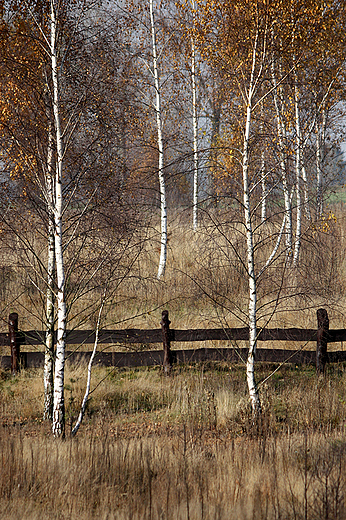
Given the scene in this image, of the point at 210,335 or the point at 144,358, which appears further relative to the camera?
the point at 144,358

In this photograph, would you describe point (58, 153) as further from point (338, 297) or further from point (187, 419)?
point (338, 297)

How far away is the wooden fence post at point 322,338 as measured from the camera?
Answer: 330 inches

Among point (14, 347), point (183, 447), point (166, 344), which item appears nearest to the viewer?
point (183, 447)

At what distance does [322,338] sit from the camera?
333 inches

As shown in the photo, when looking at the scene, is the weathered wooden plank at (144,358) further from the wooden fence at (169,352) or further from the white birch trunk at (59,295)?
the white birch trunk at (59,295)

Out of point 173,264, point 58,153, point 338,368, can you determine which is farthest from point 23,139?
point 173,264

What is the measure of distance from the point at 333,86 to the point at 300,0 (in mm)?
4607

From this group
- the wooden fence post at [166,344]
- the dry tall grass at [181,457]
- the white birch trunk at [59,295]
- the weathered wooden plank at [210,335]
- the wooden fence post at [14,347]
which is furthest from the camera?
the wooden fence post at [14,347]

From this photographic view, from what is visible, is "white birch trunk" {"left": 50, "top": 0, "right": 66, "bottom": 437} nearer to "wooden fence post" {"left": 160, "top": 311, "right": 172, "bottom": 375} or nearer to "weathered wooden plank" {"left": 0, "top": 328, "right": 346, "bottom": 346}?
"weathered wooden plank" {"left": 0, "top": 328, "right": 346, "bottom": 346}

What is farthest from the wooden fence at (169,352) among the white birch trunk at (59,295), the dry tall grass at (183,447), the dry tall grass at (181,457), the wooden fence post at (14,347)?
the white birch trunk at (59,295)

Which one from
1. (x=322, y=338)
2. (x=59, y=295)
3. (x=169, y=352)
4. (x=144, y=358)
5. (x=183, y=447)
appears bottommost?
(x=183, y=447)

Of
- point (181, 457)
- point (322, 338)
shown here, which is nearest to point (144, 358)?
point (322, 338)

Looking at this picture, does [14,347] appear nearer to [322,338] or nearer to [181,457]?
[181,457]

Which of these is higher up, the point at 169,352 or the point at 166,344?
the point at 166,344
